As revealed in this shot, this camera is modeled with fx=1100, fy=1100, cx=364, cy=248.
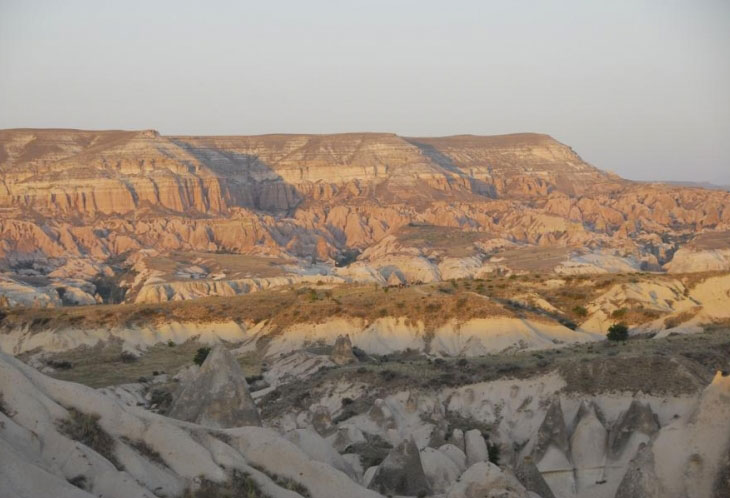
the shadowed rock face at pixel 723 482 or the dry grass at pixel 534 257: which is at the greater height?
the shadowed rock face at pixel 723 482

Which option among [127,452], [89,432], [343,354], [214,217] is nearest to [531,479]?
[127,452]

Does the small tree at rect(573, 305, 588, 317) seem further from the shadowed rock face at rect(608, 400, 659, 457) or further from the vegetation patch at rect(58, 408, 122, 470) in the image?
the vegetation patch at rect(58, 408, 122, 470)

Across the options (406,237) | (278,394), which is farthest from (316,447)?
(406,237)

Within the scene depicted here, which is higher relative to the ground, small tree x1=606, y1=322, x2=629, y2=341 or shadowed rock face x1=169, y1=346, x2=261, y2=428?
shadowed rock face x1=169, y1=346, x2=261, y2=428

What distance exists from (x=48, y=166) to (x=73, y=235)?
29470 mm

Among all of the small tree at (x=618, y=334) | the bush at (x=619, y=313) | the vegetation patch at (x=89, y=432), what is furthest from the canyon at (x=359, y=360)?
the small tree at (x=618, y=334)

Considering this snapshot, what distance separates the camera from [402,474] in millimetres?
25875

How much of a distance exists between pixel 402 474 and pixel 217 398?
5.87m

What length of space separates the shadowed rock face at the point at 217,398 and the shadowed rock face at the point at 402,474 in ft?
13.7

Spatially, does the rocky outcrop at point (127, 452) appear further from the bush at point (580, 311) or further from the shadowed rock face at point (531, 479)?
the bush at point (580, 311)

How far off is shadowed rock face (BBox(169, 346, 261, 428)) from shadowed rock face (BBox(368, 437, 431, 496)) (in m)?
4.17

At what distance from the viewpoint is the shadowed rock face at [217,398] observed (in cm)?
2856

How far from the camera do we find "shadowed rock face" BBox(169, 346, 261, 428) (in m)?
28.6

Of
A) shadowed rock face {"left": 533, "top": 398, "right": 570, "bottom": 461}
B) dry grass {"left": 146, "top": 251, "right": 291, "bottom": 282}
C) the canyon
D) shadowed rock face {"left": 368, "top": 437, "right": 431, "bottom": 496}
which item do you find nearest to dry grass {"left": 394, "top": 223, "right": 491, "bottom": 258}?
the canyon
